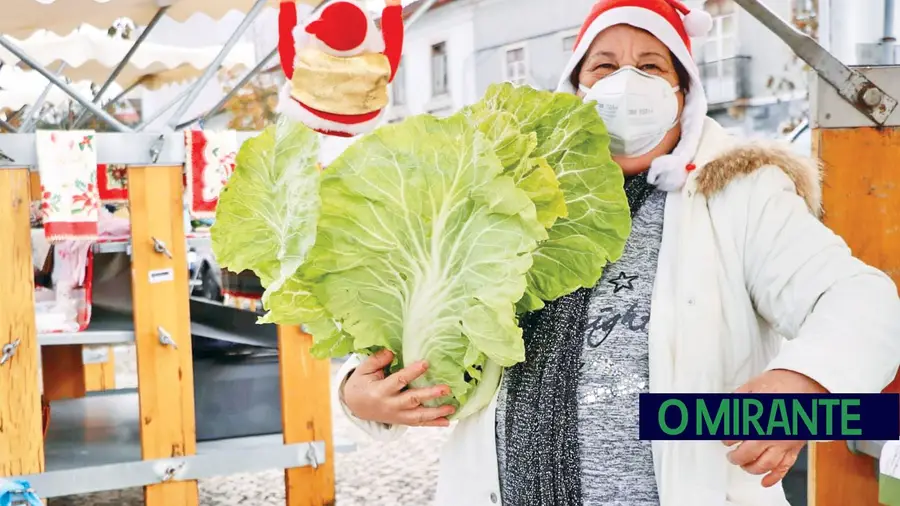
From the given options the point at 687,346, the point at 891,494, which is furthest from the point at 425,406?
the point at 891,494

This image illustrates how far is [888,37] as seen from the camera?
1871 millimetres

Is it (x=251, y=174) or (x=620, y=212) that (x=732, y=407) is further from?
(x=251, y=174)

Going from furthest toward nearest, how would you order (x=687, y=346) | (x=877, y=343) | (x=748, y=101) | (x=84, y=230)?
(x=748, y=101) → (x=84, y=230) → (x=687, y=346) → (x=877, y=343)

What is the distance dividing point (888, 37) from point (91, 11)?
9.94 ft

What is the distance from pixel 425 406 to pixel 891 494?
1.05 m

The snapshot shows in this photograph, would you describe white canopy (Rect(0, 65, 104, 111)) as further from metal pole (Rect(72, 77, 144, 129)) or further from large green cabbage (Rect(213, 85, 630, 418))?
large green cabbage (Rect(213, 85, 630, 418))

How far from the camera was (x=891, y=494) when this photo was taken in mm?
1593

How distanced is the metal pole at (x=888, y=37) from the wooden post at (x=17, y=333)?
2.41 metres

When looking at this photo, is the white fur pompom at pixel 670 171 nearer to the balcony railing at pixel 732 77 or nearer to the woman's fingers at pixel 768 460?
the woman's fingers at pixel 768 460

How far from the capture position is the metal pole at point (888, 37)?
179 centimetres

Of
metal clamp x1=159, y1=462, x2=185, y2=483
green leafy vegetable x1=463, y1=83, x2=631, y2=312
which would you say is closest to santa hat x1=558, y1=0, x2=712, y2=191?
green leafy vegetable x1=463, y1=83, x2=631, y2=312

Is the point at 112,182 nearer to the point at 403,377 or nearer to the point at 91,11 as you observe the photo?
the point at 91,11

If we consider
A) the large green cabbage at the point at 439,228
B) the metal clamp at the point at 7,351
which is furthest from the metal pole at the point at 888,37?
the metal clamp at the point at 7,351

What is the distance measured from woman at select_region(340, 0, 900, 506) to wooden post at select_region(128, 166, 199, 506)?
1867 mm
